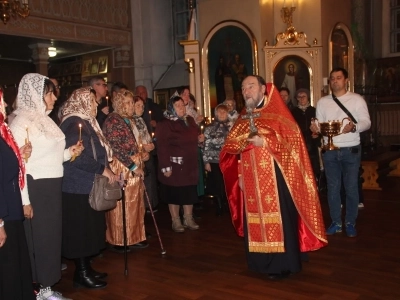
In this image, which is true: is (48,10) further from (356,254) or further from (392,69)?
(392,69)

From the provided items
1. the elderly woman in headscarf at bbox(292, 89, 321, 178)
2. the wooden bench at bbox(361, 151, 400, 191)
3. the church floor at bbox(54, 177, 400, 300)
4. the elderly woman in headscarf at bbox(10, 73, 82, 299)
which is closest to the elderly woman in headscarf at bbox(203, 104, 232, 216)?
the church floor at bbox(54, 177, 400, 300)

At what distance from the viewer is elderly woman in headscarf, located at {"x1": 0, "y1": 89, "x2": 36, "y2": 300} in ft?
8.30

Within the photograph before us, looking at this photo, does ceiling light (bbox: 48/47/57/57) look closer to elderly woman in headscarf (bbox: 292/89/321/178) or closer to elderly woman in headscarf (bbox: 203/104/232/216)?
elderly woman in headscarf (bbox: 203/104/232/216)

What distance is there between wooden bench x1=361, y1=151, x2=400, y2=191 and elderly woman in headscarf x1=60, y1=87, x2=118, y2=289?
5.39 m

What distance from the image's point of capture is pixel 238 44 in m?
9.60

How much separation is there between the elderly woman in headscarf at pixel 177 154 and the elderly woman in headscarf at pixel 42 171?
195 centimetres

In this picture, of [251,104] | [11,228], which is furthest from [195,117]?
[11,228]

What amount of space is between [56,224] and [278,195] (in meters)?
1.67

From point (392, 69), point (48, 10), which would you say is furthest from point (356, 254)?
point (392, 69)

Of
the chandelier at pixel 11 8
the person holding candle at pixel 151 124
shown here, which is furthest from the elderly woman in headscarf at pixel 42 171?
the chandelier at pixel 11 8

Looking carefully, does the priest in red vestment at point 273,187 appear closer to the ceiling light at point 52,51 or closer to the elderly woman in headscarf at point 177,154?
the elderly woman in headscarf at point 177,154

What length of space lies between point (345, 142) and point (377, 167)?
3476mm

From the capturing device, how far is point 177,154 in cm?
518

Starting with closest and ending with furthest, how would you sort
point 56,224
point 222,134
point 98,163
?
point 56,224 → point 98,163 → point 222,134
